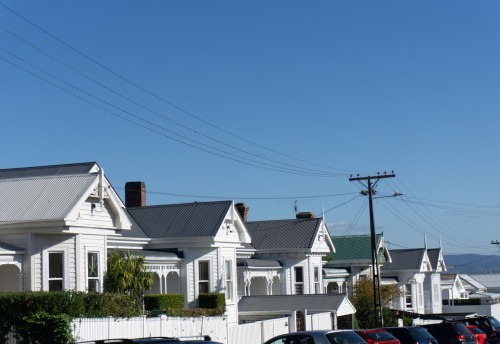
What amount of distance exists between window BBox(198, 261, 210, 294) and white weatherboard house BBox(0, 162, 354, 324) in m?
0.05

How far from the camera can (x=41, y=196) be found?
30.0m

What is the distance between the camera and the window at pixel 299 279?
5266 centimetres

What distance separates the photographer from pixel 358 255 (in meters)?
64.1

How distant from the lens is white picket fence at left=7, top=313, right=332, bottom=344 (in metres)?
24.9

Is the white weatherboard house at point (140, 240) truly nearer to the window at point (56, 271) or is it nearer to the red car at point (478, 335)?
the window at point (56, 271)

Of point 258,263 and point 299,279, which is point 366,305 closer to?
point 299,279

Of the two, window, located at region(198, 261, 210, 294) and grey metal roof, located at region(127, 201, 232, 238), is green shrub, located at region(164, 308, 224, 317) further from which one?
grey metal roof, located at region(127, 201, 232, 238)

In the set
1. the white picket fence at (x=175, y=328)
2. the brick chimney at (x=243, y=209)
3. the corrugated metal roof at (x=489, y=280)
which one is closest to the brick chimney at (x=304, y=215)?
the brick chimney at (x=243, y=209)

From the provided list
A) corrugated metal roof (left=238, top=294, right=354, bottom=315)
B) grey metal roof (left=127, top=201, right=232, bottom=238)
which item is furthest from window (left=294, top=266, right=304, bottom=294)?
grey metal roof (left=127, top=201, right=232, bottom=238)

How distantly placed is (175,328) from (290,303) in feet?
54.3

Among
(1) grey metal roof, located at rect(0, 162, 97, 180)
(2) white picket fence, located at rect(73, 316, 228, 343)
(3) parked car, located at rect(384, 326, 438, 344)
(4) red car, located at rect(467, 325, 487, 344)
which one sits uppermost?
(1) grey metal roof, located at rect(0, 162, 97, 180)

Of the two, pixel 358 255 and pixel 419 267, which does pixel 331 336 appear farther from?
pixel 419 267

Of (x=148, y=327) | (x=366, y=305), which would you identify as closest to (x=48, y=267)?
(x=148, y=327)

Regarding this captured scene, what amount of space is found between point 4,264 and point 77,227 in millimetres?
2613
